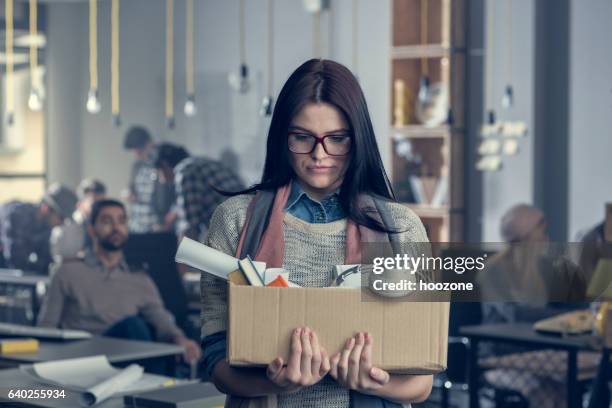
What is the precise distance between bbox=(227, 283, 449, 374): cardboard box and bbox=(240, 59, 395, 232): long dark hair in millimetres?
168

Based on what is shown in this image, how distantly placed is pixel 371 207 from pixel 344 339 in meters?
0.25

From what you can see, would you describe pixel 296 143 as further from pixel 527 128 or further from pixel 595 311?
pixel 527 128

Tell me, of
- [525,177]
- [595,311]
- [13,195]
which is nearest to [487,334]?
[595,311]

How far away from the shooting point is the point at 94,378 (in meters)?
2.90

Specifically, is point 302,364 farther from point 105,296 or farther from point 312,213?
point 105,296

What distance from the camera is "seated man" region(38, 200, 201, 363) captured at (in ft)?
15.7

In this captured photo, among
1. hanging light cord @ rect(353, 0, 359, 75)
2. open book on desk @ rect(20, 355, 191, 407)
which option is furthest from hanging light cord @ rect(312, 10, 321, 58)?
open book on desk @ rect(20, 355, 191, 407)

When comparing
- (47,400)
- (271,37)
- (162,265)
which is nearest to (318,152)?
(47,400)

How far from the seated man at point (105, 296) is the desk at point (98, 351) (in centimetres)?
81

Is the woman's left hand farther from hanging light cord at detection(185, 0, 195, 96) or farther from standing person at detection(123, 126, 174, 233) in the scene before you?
hanging light cord at detection(185, 0, 195, 96)

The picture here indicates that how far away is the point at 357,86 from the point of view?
1.67 metres

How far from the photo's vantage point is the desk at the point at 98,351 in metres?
3.47

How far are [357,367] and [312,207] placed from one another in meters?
0.30

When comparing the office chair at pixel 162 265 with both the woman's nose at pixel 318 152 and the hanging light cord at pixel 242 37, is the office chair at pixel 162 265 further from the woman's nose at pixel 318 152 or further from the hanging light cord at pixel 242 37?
the hanging light cord at pixel 242 37
